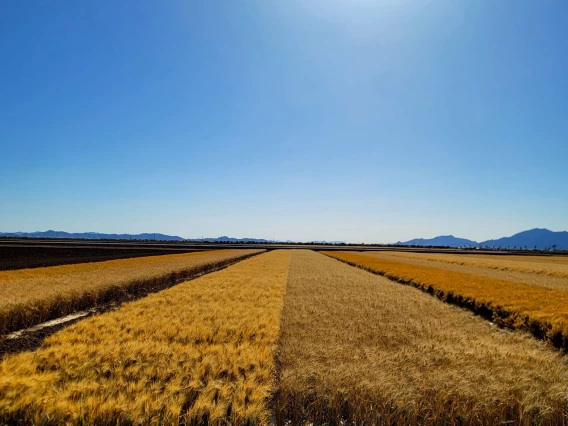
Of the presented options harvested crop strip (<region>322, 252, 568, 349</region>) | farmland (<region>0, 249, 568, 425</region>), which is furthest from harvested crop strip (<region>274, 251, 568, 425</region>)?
harvested crop strip (<region>322, 252, 568, 349</region>)

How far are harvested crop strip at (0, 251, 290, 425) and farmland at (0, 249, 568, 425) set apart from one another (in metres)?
0.03

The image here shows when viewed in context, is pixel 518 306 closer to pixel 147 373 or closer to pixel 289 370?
pixel 289 370

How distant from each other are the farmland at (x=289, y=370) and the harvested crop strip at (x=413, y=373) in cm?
3

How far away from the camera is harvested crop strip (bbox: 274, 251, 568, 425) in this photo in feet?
18.1

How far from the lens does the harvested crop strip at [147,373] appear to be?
15.7 ft

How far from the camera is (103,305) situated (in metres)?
17.2

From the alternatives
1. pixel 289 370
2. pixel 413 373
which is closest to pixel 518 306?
pixel 413 373

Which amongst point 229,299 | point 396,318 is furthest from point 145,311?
point 396,318

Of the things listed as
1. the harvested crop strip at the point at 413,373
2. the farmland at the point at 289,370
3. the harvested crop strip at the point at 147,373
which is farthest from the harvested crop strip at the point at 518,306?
the harvested crop strip at the point at 147,373

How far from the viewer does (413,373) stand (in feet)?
23.1

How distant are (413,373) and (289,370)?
9.40ft

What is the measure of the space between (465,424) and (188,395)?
16.3 ft

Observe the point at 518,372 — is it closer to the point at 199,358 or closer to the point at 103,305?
the point at 199,358

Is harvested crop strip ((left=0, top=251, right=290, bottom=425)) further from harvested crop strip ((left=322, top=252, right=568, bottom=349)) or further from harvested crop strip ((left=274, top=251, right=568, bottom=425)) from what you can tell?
harvested crop strip ((left=322, top=252, right=568, bottom=349))
